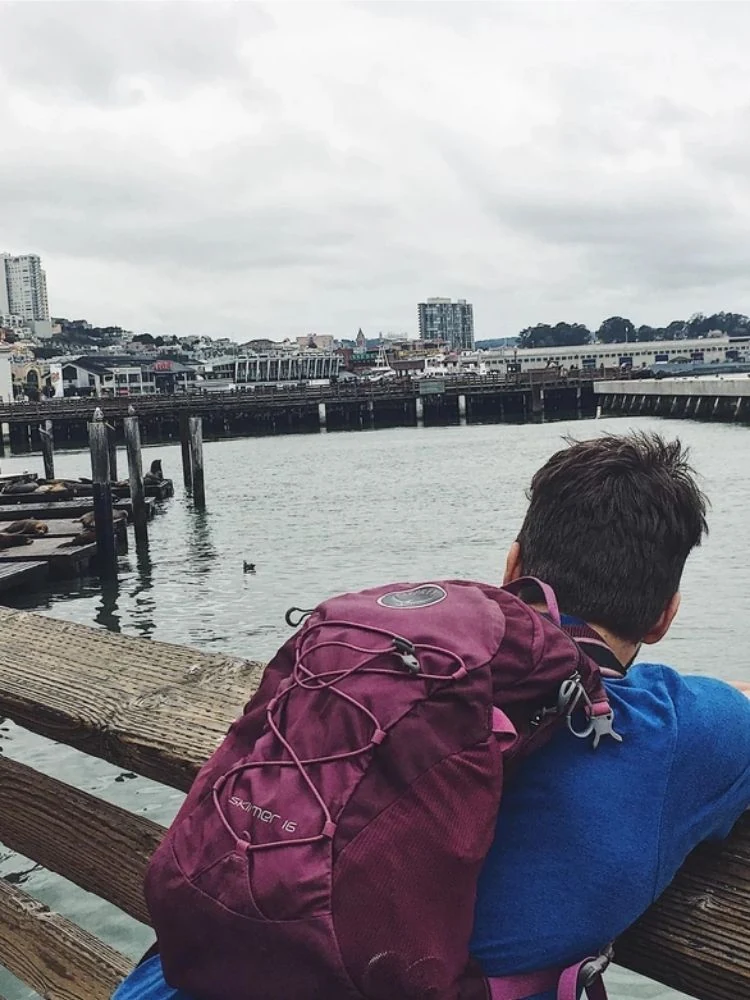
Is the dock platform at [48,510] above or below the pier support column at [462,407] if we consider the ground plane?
above

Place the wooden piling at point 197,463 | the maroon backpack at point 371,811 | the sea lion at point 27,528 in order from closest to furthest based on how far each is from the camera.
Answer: the maroon backpack at point 371,811 < the sea lion at point 27,528 < the wooden piling at point 197,463

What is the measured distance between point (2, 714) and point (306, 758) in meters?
1.38

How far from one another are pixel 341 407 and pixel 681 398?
25129mm

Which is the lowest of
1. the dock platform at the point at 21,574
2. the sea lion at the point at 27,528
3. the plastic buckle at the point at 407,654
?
the dock platform at the point at 21,574

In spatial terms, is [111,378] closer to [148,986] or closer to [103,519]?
[103,519]

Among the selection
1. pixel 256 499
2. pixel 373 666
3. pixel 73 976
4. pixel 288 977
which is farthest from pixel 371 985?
pixel 256 499

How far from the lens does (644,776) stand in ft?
4.74

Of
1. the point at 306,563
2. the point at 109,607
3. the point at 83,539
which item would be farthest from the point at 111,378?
the point at 109,607

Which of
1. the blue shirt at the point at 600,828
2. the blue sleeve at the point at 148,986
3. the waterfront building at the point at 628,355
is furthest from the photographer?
the waterfront building at the point at 628,355

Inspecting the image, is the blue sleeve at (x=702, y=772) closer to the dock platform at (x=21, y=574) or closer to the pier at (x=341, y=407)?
the dock platform at (x=21, y=574)

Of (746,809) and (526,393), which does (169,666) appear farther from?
(526,393)

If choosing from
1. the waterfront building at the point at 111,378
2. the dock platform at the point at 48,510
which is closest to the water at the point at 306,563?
the dock platform at the point at 48,510

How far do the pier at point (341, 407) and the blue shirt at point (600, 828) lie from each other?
69817mm

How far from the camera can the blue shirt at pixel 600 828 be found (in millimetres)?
1414
